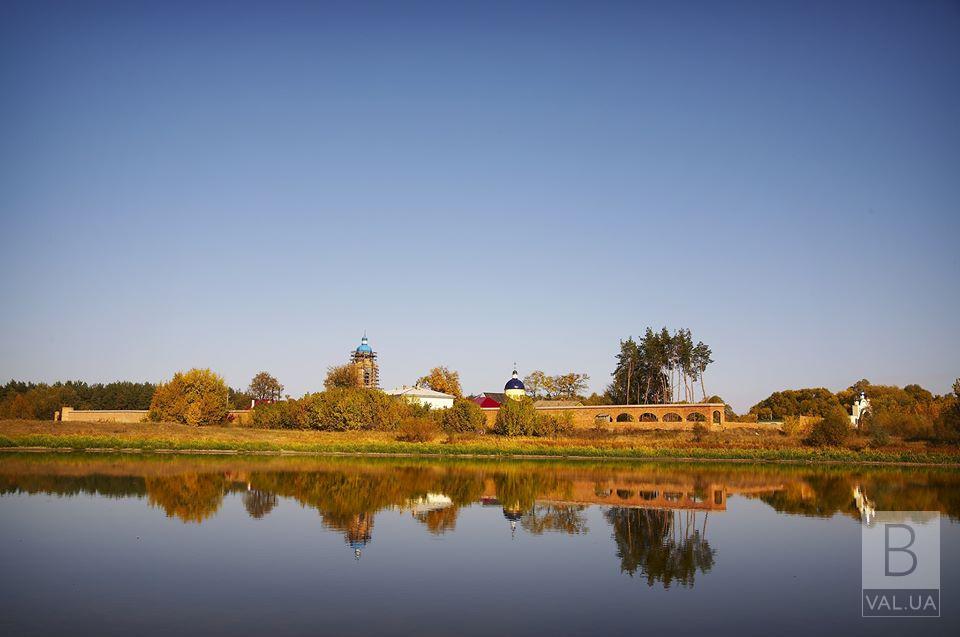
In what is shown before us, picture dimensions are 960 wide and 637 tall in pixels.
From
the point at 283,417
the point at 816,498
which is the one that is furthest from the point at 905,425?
the point at 283,417

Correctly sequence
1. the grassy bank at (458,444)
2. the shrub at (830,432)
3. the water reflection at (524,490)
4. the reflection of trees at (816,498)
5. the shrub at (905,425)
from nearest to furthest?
the water reflection at (524,490) < the reflection of trees at (816,498) < the grassy bank at (458,444) < the shrub at (830,432) < the shrub at (905,425)

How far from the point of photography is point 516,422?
203 feet

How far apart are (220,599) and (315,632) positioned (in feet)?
9.50

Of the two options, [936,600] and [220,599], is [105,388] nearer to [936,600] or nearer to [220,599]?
[220,599]

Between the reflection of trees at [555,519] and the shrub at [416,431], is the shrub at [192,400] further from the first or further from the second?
the reflection of trees at [555,519]

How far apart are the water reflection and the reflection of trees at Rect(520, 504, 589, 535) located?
4 centimetres

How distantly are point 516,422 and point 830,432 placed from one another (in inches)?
887

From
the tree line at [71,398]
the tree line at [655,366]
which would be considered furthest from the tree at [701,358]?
the tree line at [71,398]

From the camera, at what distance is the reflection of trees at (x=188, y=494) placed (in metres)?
24.5

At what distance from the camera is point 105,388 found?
88625mm

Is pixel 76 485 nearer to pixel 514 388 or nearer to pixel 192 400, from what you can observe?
pixel 192 400

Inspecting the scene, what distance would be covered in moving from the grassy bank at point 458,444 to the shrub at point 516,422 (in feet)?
11.4

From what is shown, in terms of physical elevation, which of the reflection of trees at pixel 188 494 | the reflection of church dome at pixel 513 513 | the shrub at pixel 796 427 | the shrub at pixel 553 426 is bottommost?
the reflection of trees at pixel 188 494

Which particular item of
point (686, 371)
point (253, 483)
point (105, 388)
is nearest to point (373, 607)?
point (253, 483)
